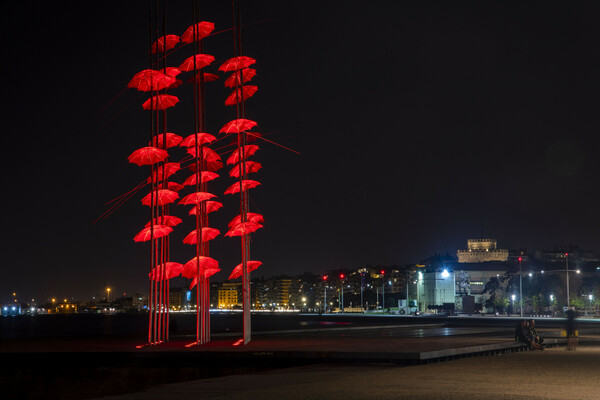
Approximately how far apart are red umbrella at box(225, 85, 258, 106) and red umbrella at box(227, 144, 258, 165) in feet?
6.67

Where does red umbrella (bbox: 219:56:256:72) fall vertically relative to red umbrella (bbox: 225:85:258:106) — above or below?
above

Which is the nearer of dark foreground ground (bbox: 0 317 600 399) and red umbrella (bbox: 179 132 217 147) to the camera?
dark foreground ground (bbox: 0 317 600 399)

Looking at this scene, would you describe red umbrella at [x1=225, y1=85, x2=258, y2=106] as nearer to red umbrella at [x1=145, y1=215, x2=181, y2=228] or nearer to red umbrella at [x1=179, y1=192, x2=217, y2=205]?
red umbrella at [x1=179, y1=192, x2=217, y2=205]

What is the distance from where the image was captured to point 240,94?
30.8 metres

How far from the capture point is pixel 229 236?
30.1 meters

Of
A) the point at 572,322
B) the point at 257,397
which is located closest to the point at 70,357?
the point at 257,397

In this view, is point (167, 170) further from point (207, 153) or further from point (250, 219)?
point (250, 219)

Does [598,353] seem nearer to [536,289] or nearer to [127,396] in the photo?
[127,396]

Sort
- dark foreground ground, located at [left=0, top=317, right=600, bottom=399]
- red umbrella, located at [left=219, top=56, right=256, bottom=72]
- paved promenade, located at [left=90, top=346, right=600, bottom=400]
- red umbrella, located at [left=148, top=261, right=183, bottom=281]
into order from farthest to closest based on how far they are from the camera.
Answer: red umbrella, located at [left=219, top=56, right=256, bottom=72] → red umbrella, located at [left=148, top=261, right=183, bottom=281] → dark foreground ground, located at [left=0, top=317, right=600, bottom=399] → paved promenade, located at [left=90, top=346, right=600, bottom=400]

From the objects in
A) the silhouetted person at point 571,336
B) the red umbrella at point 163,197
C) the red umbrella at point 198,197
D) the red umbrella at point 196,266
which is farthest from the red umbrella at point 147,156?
the silhouetted person at point 571,336

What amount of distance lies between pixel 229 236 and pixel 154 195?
357cm

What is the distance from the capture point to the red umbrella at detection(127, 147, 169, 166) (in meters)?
28.7

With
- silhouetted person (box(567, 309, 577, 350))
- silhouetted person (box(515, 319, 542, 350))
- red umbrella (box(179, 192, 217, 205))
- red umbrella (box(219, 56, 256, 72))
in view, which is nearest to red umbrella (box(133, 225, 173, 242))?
red umbrella (box(179, 192, 217, 205))

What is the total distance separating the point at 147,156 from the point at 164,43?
5.24m
